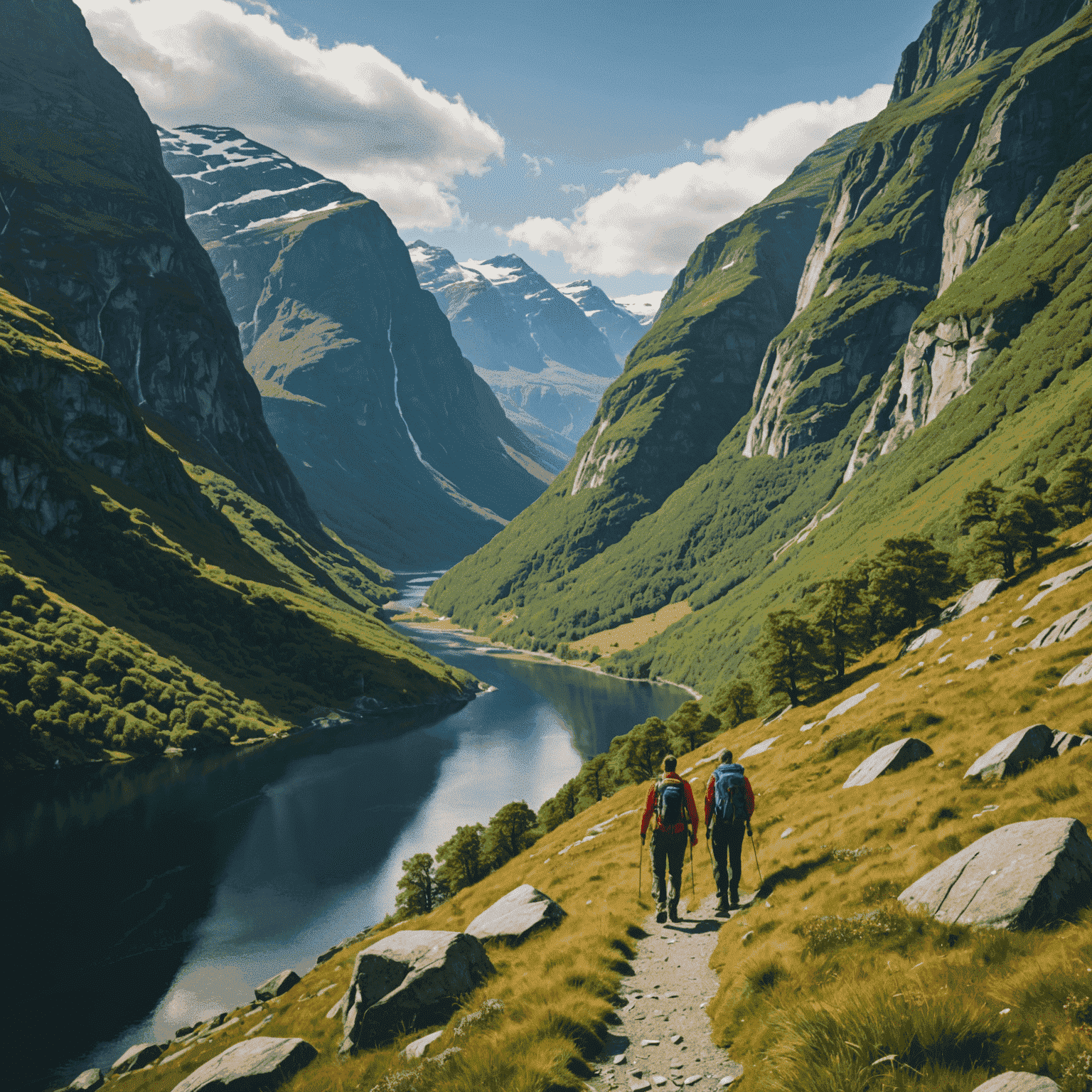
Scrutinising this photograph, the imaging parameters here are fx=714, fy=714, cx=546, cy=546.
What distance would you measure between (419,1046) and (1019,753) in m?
17.0

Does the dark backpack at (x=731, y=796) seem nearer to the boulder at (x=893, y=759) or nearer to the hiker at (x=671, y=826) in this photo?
the hiker at (x=671, y=826)

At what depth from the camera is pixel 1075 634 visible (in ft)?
107

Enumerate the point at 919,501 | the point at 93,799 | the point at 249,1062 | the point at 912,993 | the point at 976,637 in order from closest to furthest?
the point at 912,993, the point at 249,1062, the point at 976,637, the point at 93,799, the point at 919,501

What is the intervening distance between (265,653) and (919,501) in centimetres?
17732

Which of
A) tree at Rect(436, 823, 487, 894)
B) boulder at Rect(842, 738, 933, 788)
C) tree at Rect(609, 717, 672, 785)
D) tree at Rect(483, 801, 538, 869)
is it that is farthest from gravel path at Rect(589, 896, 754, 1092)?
tree at Rect(609, 717, 672, 785)

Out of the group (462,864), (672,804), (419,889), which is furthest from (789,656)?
(672,804)

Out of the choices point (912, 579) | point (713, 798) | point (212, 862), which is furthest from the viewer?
point (212, 862)

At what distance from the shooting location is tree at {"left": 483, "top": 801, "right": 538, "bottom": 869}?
2822 inches

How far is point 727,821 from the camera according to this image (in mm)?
18578

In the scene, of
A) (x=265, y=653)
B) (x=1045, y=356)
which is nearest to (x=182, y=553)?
(x=265, y=653)

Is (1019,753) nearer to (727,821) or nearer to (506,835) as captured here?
(727,821)

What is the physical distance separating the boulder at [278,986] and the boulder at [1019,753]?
152 feet

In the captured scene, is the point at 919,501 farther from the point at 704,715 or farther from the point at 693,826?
the point at 693,826

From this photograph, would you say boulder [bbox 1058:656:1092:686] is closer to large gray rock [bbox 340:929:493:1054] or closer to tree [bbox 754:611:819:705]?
large gray rock [bbox 340:929:493:1054]
